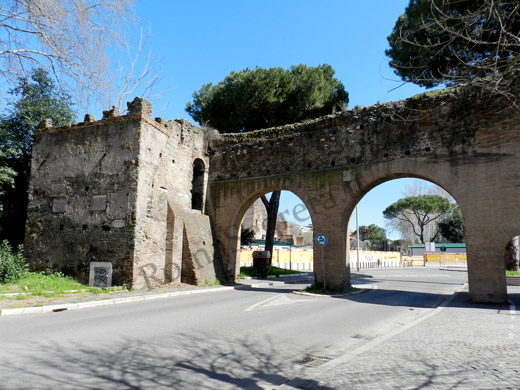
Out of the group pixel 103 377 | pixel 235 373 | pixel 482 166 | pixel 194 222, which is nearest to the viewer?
pixel 103 377

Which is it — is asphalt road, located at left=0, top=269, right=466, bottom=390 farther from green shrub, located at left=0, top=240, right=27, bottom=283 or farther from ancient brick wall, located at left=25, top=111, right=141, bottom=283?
green shrub, located at left=0, top=240, right=27, bottom=283

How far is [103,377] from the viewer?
3.63 metres

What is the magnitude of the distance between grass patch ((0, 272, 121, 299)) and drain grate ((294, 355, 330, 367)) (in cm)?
785

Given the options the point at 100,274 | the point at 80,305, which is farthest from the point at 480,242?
the point at 100,274

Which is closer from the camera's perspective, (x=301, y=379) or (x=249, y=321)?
(x=301, y=379)

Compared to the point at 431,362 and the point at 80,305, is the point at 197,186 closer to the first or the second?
the point at 80,305

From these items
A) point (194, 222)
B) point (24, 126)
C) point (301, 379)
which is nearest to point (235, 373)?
point (301, 379)

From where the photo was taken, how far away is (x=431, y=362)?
162 inches

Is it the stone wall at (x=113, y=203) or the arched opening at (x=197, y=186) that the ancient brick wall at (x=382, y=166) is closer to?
the arched opening at (x=197, y=186)

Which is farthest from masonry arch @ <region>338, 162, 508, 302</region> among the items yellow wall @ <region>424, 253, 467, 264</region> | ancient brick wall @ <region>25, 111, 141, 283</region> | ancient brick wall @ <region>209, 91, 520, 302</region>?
yellow wall @ <region>424, 253, 467, 264</region>

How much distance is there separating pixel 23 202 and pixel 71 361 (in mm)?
14273

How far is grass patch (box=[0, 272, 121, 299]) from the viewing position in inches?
391

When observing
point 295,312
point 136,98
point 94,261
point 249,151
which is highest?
point 136,98

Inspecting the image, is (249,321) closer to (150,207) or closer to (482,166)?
(150,207)
